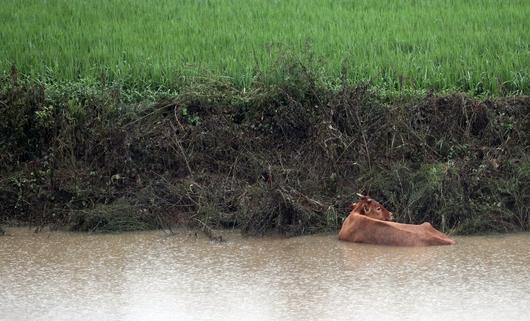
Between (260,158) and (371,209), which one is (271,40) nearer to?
Result: (260,158)

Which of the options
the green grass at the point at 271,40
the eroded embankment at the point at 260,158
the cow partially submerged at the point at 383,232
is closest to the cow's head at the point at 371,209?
the cow partially submerged at the point at 383,232

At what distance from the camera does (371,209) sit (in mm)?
5898

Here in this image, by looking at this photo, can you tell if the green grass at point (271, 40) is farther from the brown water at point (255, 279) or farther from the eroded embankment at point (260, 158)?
the brown water at point (255, 279)

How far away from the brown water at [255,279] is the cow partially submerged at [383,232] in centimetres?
7

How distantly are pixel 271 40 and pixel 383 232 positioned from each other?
2634 mm

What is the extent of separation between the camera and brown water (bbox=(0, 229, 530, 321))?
456cm

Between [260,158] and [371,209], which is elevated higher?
[260,158]

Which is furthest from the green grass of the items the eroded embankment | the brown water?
the brown water

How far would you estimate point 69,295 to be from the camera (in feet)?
15.9

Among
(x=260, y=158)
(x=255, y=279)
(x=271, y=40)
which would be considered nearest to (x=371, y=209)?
(x=260, y=158)

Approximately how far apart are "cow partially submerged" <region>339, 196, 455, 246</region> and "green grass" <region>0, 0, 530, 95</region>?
127 cm

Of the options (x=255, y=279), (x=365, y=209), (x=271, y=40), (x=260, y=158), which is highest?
(x=271, y=40)

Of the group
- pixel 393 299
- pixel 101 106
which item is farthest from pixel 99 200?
pixel 393 299

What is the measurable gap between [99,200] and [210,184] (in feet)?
2.30
